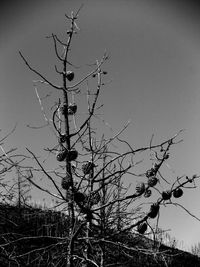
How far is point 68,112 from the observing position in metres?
3.48

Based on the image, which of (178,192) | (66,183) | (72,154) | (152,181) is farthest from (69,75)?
(178,192)

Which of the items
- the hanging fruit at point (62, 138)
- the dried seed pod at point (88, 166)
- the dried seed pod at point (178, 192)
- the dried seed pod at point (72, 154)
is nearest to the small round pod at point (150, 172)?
the dried seed pod at point (178, 192)

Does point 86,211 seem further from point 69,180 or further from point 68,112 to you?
point 68,112

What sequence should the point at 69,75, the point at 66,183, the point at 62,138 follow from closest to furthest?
the point at 66,183 < the point at 62,138 < the point at 69,75

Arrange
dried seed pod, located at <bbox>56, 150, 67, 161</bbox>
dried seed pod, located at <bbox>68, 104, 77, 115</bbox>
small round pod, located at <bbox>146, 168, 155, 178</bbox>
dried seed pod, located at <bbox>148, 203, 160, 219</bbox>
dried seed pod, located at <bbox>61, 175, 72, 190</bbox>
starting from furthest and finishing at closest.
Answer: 1. dried seed pod, located at <bbox>68, 104, 77, 115</bbox>
2. dried seed pod, located at <bbox>56, 150, 67, 161</bbox>
3. small round pod, located at <bbox>146, 168, 155, 178</bbox>
4. dried seed pod, located at <bbox>61, 175, 72, 190</bbox>
5. dried seed pod, located at <bbox>148, 203, 160, 219</bbox>

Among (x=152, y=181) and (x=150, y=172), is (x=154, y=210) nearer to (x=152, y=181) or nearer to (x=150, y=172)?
(x=152, y=181)

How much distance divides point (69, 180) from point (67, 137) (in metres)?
0.52

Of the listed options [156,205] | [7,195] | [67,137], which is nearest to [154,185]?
[156,205]

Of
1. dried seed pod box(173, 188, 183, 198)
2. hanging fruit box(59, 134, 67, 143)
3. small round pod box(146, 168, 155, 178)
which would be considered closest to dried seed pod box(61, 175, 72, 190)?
hanging fruit box(59, 134, 67, 143)

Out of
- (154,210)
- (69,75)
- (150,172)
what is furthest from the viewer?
(69,75)

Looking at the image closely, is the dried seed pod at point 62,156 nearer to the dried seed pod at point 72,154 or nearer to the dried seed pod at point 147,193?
the dried seed pod at point 72,154

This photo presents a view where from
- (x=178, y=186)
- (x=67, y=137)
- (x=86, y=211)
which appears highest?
(x=67, y=137)

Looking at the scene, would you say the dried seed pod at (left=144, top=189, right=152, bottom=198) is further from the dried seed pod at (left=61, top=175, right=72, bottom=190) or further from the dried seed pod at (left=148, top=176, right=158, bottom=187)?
the dried seed pod at (left=61, top=175, right=72, bottom=190)

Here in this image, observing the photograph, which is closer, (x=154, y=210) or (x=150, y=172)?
(x=154, y=210)
